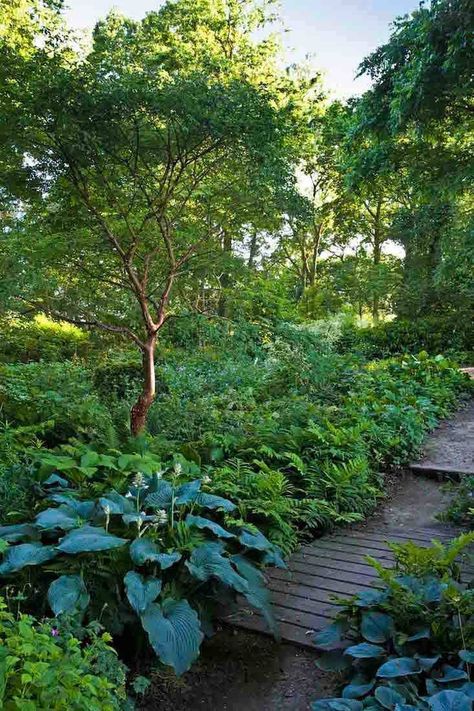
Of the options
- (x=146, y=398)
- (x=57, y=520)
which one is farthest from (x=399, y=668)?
(x=146, y=398)

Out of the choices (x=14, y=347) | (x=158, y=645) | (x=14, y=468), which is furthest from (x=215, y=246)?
(x=14, y=347)

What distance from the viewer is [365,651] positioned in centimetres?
239

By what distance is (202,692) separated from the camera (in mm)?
2555

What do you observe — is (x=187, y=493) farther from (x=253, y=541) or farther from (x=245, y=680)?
(x=245, y=680)

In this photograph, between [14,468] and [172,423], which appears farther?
[172,423]

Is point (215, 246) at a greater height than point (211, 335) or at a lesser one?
greater

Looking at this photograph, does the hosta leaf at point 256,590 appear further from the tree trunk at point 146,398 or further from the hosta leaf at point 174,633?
the tree trunk at point 146,398

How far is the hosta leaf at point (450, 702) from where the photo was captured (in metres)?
1.90

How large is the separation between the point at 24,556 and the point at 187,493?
0.94m

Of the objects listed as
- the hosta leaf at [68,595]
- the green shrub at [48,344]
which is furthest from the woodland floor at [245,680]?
the green shrub at [48,344]

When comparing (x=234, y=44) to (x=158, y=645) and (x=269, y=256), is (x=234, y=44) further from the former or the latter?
(x=158, y=645)

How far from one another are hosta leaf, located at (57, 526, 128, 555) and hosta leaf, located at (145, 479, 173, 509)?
412mm

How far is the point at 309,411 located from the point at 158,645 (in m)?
4.07

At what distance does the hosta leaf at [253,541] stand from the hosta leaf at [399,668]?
94cm
